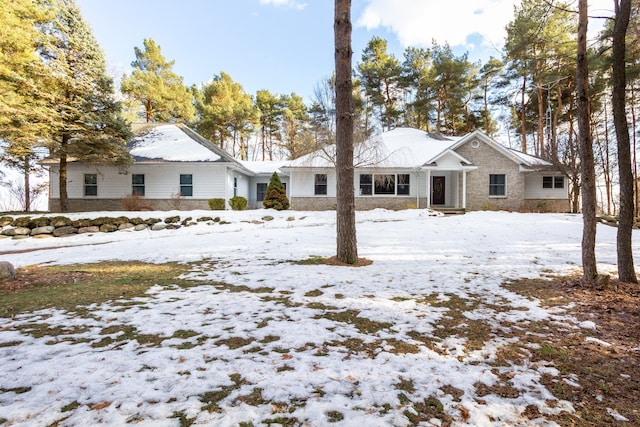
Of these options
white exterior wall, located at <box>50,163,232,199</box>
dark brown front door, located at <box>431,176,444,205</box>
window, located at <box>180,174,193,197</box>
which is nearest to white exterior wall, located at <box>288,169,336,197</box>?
white exterior wall, located at <box>50,163,232,199</box>

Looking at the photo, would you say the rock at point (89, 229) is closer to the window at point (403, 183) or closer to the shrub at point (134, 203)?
the shrub at point (134, 203)

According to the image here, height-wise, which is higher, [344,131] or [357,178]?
[357,178]

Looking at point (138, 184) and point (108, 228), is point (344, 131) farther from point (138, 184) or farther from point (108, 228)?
point (138, 184)

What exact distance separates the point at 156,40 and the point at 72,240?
1891cm

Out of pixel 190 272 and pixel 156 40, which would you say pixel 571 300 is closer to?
pixel 190 272

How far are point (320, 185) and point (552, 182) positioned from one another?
14315 millimetres

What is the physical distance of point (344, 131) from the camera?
5891 millimetres

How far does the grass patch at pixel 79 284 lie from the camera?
376 centimetres

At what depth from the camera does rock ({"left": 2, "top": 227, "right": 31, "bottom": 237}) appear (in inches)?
410

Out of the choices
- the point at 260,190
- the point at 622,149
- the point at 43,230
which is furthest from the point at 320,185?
the point at 622,149

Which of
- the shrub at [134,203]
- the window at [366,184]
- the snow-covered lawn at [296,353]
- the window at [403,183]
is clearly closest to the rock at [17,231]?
the shrub at [134,203]

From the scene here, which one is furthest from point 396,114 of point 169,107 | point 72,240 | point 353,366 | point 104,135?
point 353,366

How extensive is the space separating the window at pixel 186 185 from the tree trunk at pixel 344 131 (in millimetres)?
Answer: 13551

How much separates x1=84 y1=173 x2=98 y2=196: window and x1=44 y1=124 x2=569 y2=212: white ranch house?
0.05 metres
